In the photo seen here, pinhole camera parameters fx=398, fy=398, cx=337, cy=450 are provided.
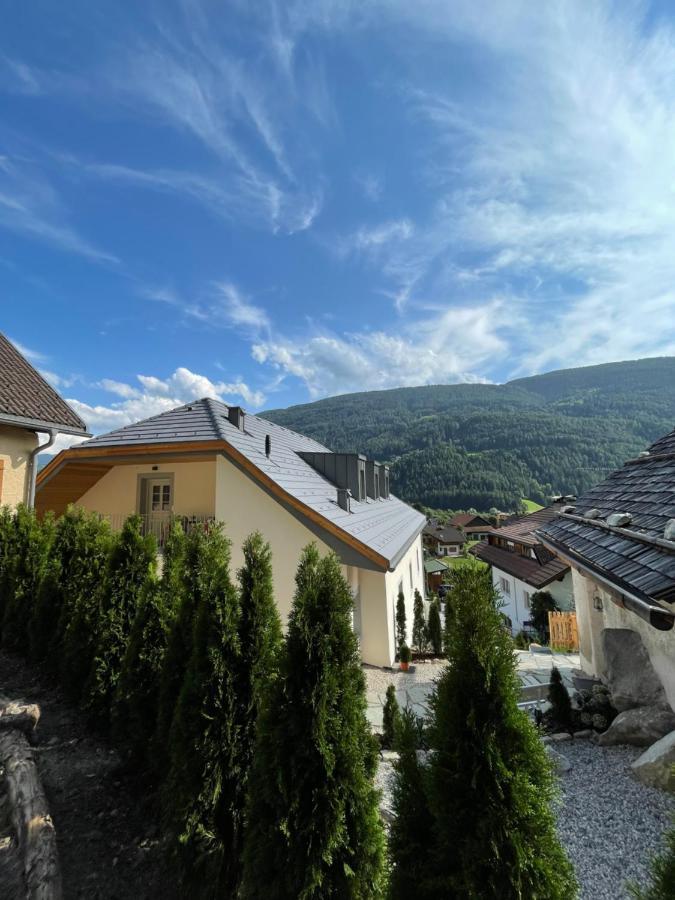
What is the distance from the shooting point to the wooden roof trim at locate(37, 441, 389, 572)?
27.6ft

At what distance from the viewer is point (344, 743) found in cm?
265

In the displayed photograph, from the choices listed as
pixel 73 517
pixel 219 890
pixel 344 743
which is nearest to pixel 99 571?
pixel 73 517

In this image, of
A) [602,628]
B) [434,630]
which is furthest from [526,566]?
[602,628]

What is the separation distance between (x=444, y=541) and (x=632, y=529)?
59.3m

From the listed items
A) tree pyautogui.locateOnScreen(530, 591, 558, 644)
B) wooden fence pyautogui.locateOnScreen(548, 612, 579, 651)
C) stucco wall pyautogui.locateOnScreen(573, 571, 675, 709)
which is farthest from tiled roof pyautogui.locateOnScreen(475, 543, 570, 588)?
stucco wall pyautogui.locateOnScreen(573, 571, 675, 709)

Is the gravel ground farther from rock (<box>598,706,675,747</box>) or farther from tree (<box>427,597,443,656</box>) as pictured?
tree (<box>427,597,443,656</box>)

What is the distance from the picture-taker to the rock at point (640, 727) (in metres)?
5.03

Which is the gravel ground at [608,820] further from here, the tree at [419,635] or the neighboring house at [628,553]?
the tree at [419,635]

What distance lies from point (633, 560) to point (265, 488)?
22.6ft

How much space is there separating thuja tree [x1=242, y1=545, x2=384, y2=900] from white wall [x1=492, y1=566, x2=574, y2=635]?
59.1 feet

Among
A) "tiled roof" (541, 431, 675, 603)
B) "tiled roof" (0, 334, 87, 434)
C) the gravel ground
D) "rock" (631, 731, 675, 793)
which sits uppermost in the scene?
"tiled roof" (0, 334, 87, 434)

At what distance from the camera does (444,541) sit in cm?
6197

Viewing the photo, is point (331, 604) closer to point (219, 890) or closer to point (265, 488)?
point (219, 890)

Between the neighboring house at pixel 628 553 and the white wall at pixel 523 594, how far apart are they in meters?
10.9
